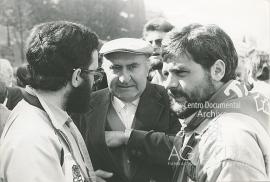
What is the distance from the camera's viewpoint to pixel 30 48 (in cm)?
121

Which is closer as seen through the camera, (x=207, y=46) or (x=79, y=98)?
(x=207, y=46)

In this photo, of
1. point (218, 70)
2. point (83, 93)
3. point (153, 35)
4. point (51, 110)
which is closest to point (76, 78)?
point (83, 93)

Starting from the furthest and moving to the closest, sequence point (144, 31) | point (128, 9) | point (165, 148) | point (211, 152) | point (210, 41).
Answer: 1. point (144, 31)
2. point (128, 9)
3. point (165, 148)
4. point (210, 41)
5. point (211, 152)

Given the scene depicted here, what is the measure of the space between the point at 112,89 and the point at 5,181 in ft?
1.99

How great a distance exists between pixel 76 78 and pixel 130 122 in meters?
0.32

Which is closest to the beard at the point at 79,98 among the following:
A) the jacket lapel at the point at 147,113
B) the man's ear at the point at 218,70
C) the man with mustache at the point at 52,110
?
the man with mustache at the point at 52,110

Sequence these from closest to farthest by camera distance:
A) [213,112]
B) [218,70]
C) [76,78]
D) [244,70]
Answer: [213,112] < [218,70] < [76,78] < [244,70]

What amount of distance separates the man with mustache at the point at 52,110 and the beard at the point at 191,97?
1.12 ft

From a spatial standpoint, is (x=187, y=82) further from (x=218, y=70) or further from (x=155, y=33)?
(x=155, y=33)

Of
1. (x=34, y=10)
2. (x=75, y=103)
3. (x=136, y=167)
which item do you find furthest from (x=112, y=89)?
(x=34, y=10)

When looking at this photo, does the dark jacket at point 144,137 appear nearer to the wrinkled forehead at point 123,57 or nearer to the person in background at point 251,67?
the wrinkled forehead at point 123,57

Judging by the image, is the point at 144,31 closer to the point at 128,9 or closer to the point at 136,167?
the point at 128,9

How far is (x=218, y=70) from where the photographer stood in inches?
45.2

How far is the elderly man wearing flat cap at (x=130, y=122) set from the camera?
4.65 ft
